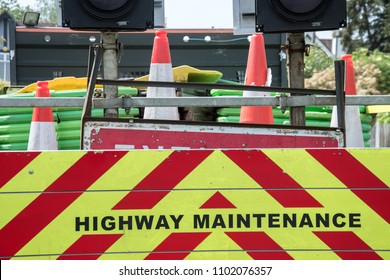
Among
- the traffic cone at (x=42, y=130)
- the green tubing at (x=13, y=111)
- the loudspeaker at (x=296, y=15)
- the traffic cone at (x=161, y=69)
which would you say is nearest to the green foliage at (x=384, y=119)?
the traffic cone at (x=161, y=69)

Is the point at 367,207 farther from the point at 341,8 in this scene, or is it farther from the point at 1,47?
the point at 1,47

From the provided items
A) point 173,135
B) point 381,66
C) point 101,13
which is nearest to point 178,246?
point 173,135

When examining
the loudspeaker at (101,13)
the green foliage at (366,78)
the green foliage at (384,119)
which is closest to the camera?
the loudspeaker at (101,13)

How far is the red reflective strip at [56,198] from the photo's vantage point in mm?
3898

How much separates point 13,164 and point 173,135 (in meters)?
0.99

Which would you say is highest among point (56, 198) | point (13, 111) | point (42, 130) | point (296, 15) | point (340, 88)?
point (296, 15)

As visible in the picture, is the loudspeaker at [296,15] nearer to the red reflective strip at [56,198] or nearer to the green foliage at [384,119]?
the red reflective strip at [56,198]

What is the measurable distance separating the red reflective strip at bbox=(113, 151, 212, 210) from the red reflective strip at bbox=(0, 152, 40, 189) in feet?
1.35

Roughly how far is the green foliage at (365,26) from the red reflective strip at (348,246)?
56.4 m

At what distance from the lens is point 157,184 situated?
3.89 meters

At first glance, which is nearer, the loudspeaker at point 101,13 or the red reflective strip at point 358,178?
the red reflective strip at point 358,178

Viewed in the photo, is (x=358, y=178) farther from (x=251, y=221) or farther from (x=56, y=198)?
(x=56, y=198)

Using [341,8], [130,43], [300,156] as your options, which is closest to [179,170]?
[300,156]

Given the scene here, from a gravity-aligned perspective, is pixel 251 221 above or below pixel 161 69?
below
